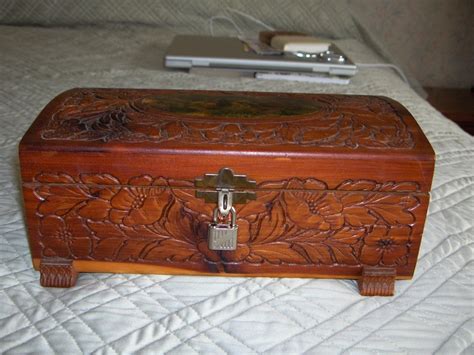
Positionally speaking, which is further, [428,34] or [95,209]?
[428,34]

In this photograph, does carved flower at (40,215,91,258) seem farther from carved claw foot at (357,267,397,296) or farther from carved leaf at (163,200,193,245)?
carved claw foot at (357,267,397,296)

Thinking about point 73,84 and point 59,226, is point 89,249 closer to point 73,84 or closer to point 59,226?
point 59,226

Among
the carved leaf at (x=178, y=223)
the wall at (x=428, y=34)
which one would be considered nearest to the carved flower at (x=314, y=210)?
the carved leaf at (x=178, y=223)

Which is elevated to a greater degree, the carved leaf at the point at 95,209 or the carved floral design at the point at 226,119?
the carved floral design at the point at 226,119

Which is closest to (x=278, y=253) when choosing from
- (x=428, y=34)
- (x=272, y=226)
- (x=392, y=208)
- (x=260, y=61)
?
(x=272, y=226)

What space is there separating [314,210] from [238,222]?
90 mm

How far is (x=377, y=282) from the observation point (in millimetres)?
638

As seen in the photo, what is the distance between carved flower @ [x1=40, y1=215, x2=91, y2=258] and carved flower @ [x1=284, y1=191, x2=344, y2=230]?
0.79ft

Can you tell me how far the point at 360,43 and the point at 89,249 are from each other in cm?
136

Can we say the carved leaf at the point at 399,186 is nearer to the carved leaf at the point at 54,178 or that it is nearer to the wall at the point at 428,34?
the carved leaf at the point at 54,178

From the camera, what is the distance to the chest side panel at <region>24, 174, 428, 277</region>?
2.03ft

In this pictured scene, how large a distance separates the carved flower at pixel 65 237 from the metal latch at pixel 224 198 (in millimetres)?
145

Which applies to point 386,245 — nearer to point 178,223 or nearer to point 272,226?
point 272,226

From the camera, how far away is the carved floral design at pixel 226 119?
2.02 ft
